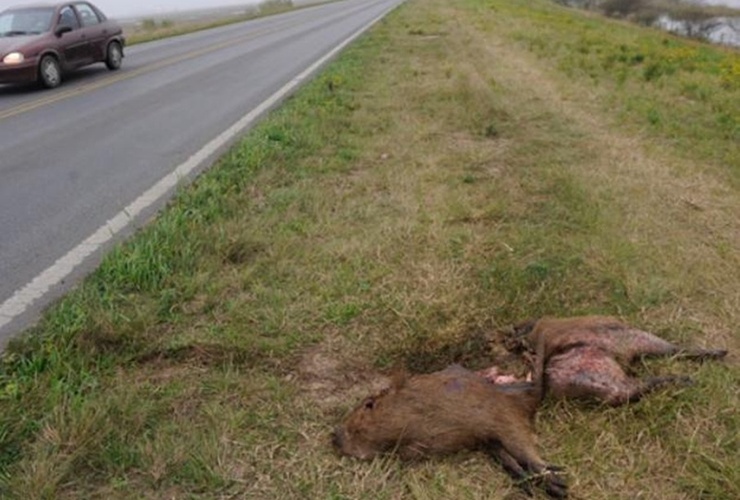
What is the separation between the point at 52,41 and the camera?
12508mm

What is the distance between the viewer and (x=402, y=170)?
19.8ft

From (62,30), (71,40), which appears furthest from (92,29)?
(62,30)

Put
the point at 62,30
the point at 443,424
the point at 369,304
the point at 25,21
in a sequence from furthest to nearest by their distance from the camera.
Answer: the point at 25,21 < the point at 62,30 < the point at 369,304 < the point at 443,424

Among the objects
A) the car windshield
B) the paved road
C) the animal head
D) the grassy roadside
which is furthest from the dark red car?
the animal head

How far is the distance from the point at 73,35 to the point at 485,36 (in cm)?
1042

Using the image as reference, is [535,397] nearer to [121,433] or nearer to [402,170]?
[121,433]

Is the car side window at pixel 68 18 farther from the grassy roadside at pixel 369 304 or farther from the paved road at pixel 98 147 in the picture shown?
the grassy roadside at pixel 369 304

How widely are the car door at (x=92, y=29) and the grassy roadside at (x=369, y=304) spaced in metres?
8.48

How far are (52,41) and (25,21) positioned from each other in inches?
43.8

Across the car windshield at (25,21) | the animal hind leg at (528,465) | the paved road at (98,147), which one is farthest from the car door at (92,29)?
the animal hind leg at (528,465)

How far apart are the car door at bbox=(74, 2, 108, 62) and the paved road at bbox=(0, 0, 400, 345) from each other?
0.49m

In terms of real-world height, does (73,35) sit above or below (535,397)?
above

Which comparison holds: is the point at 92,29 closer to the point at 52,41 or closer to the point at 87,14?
the point at 87,14

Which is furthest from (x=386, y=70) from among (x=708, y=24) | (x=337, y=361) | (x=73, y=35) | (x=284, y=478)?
(x=708, y=24)
